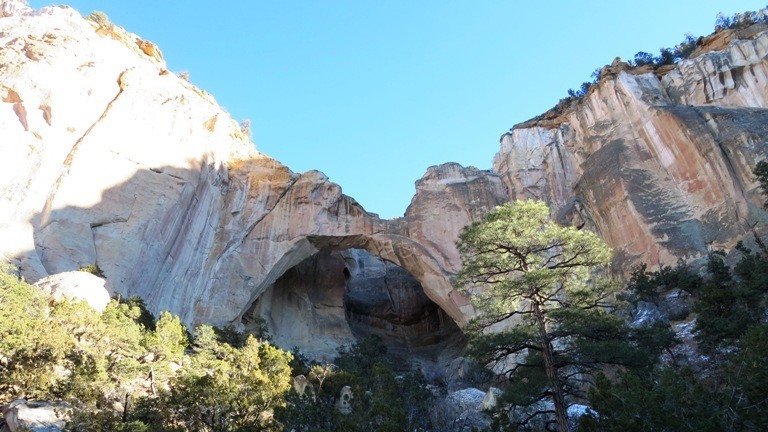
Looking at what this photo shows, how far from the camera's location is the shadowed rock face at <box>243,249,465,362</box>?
31906 millimetres

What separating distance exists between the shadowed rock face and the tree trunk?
64.4 ft

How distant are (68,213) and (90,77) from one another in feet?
24.6

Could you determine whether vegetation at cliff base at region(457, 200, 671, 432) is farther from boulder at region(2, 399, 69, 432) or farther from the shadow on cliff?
the shadow on cliff

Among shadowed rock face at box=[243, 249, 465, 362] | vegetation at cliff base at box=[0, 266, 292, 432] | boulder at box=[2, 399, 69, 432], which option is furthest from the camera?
shadowed rock face at box=[243, 249, 465, 362]

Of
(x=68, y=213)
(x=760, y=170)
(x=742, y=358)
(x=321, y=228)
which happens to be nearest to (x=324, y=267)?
(x=321, y=228)

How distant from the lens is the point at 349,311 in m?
38.0

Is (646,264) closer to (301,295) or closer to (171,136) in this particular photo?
(301,295)

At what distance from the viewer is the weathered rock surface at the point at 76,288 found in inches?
635

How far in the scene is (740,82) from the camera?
2933cm

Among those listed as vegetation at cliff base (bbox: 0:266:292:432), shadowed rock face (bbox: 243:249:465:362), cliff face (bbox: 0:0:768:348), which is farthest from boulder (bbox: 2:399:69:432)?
shadowed rock face (bbox: 243:249:465:362)

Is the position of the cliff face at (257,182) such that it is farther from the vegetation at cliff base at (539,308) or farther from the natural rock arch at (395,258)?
the vegetation at cliff base at (539,308)

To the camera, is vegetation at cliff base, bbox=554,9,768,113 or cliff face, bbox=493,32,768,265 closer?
cliff face, bbox=493,32,768,265

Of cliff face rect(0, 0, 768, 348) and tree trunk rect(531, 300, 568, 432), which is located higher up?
cliff face rect(0, 0, 768, 348)

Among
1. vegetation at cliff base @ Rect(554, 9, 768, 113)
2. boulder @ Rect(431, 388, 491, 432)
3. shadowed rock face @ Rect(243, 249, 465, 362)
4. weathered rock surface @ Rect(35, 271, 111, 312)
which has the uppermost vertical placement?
vegetation at cliff base @ Rect(554, 9, 768, 113)
